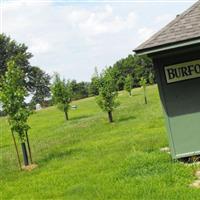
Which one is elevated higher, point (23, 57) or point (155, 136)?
point (23, 57)

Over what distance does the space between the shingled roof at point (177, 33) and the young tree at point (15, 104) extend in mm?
6550

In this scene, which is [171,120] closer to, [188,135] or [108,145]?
[188,135]

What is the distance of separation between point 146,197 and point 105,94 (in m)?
22.2

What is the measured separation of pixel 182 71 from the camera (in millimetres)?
12203

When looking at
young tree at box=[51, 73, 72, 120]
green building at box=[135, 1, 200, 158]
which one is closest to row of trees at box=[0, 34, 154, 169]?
young tree at box=[51, 73, 72, 120]

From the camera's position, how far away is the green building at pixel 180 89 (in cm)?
1211

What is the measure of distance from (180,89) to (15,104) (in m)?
7.07

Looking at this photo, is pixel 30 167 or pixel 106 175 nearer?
pixel 106 175

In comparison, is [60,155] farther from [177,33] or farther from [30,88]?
[30,88]

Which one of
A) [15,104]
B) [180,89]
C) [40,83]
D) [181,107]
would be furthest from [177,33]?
[40,83]

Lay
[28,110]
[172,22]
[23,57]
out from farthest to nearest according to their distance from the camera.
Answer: [23,57] → [28,110] → [172,22]

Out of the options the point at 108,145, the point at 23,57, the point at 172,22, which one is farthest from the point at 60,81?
the point at 23,57

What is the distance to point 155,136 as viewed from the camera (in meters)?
18.7

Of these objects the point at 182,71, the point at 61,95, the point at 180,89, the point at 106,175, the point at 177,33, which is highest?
the point at 177,33
